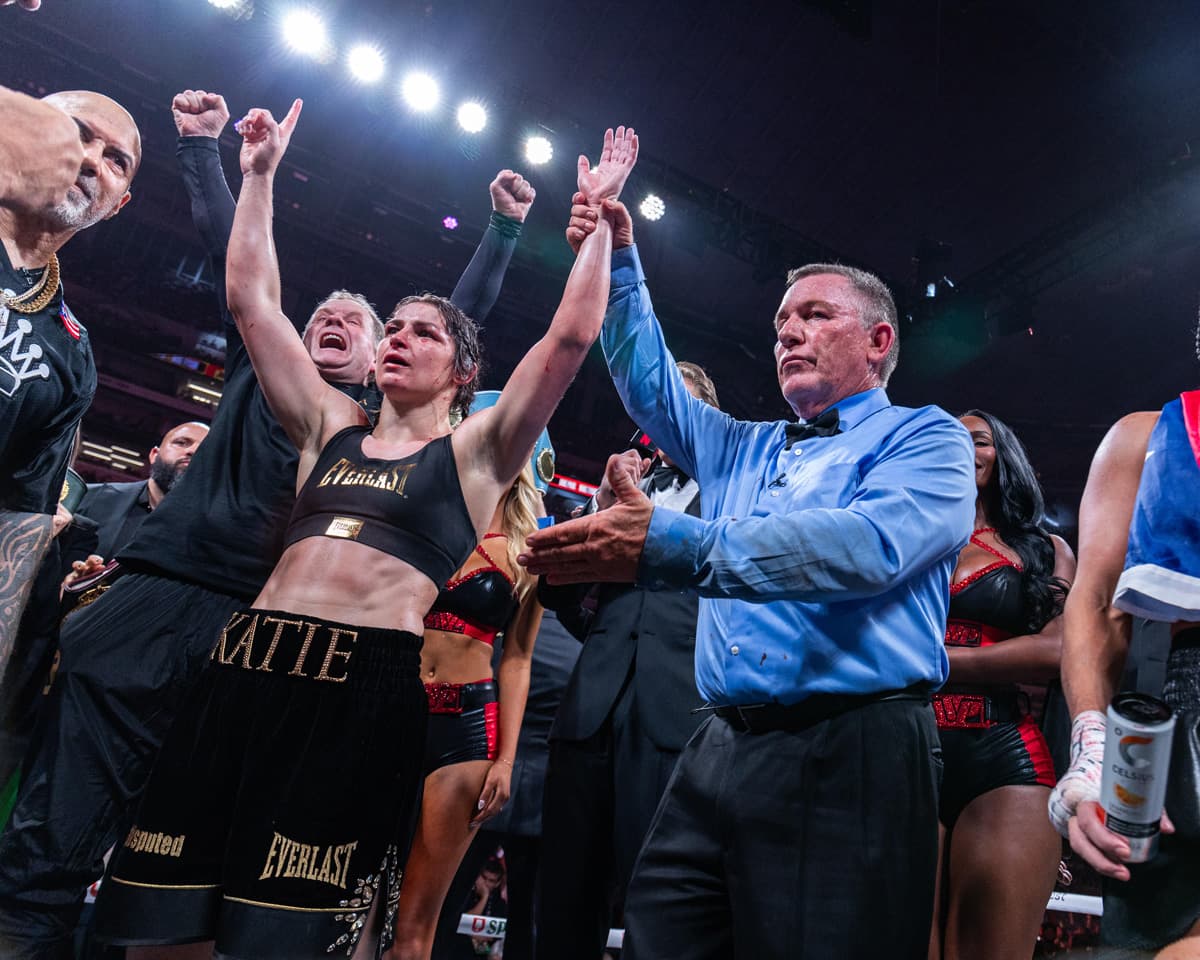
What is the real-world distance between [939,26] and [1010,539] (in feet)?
18.6

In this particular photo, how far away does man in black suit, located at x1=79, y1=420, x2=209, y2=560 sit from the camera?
11.2 ft

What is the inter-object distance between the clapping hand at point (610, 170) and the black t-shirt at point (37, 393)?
1256mm

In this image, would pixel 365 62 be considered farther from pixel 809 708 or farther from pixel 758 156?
pixel 809 708

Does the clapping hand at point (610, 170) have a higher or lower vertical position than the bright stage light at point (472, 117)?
lower

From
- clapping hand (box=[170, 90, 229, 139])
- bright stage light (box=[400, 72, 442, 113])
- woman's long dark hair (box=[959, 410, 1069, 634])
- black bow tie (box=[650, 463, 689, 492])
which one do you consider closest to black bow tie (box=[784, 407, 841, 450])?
black bow tie (box=[650, 463, 689, 492])

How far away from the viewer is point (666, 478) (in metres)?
2.71

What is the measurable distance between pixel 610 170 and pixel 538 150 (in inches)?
240

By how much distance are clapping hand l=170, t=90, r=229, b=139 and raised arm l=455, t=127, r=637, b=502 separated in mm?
1348

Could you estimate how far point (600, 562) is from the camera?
4.03ft

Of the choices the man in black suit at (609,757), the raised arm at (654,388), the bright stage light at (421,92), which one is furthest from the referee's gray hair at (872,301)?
the bright stage light at (421,92)

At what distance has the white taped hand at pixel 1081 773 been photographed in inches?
47.4

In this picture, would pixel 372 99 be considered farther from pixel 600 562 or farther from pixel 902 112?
pixel 600 562

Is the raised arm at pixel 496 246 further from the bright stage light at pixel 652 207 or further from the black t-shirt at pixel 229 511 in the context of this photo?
the bright stage light at pixel 652 207

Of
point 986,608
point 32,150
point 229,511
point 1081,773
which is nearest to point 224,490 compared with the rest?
point 229,511
